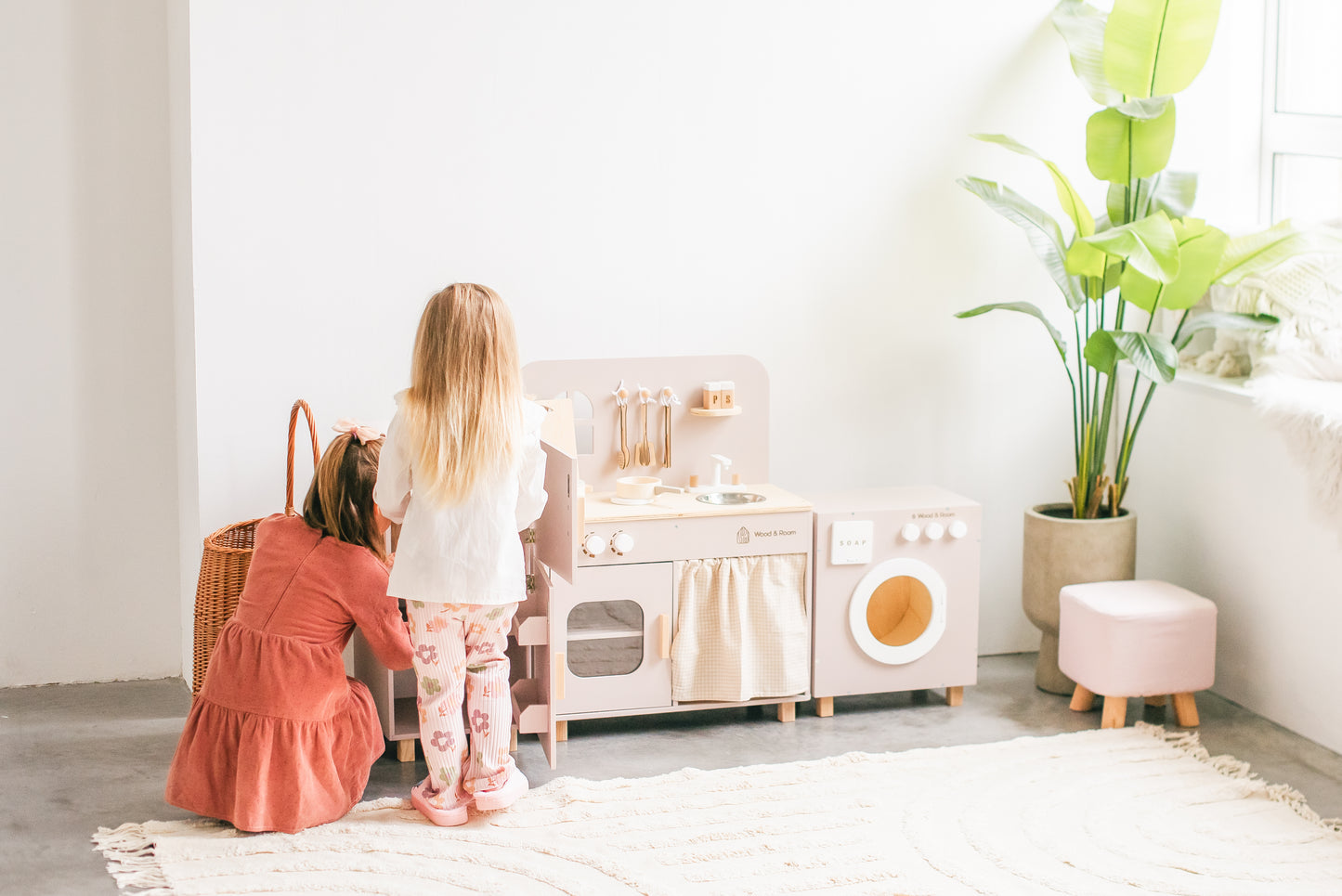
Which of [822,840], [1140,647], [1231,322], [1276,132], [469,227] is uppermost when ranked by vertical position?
[1276,132]

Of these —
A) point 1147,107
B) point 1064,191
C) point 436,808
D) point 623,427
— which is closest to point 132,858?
point 436,808

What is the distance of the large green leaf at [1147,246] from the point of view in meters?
3.38

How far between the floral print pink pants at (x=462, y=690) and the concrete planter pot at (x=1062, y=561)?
1.66 metres

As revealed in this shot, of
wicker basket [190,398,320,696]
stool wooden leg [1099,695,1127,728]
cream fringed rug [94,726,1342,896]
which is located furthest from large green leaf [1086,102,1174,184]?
wicker basket [190,398,320,696]

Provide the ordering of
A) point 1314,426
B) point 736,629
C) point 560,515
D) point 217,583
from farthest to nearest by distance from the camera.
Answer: point 736,629 < point 1314,426 < point 217,583 < point 560,515

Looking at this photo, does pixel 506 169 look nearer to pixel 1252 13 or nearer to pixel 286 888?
pixel 286 888

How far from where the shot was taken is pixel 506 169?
3613 mm

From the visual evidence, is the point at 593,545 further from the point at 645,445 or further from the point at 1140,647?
the point at 1140,647

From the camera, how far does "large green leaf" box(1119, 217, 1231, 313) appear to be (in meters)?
3.54

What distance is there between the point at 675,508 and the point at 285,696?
3.61ft

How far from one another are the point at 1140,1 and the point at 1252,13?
0.80m

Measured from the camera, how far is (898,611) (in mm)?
3740

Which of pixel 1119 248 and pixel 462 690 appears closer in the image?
pixel 462 690

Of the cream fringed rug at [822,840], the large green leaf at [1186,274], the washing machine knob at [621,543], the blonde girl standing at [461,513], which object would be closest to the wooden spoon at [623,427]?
the washing machine knob at [621,543]
